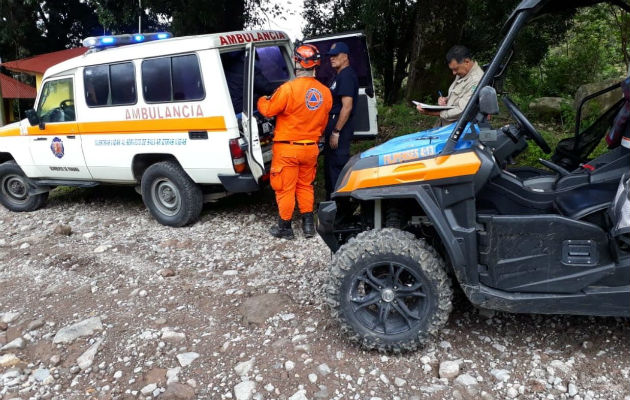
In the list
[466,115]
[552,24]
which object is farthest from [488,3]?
[466,115]

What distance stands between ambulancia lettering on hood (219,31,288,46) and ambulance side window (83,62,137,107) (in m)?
1.16

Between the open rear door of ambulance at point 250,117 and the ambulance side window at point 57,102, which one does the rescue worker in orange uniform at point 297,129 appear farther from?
the ambulance side window at point 57,102

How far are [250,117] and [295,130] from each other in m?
0.47

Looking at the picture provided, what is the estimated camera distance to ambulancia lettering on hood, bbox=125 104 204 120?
506cm

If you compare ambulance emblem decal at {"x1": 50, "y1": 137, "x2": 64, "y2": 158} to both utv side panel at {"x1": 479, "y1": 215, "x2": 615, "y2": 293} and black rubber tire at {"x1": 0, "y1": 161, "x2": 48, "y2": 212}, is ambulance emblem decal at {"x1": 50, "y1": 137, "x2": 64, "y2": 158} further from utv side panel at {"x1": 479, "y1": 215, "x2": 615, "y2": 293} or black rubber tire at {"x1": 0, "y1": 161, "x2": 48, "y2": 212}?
utv side panel at {"x1": 479, "y1": 215, "x2": 615, "y2": 293}

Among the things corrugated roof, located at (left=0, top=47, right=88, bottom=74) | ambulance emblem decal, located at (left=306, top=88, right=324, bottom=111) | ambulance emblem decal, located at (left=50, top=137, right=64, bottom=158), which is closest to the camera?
ambulance emblem decal, located at (left=306, top=88, right=324, bottom=111)

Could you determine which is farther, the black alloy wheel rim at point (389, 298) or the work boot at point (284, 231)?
the work boot at point (284, 231)

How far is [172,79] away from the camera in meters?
A: 5.12

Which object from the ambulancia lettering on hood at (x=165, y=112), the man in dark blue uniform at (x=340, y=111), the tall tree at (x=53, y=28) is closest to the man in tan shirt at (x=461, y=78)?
the man in dark blue uniform at (x=340, y=111)

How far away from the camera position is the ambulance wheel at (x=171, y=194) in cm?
550

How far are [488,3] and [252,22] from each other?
471cm

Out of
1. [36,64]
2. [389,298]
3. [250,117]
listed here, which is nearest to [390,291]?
[389,298]

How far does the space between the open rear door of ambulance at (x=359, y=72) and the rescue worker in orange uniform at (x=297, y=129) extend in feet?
2.56

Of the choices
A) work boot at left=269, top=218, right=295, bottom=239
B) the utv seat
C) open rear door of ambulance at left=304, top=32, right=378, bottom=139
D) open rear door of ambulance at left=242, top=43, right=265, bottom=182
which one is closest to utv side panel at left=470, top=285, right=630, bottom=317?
the utv seat
